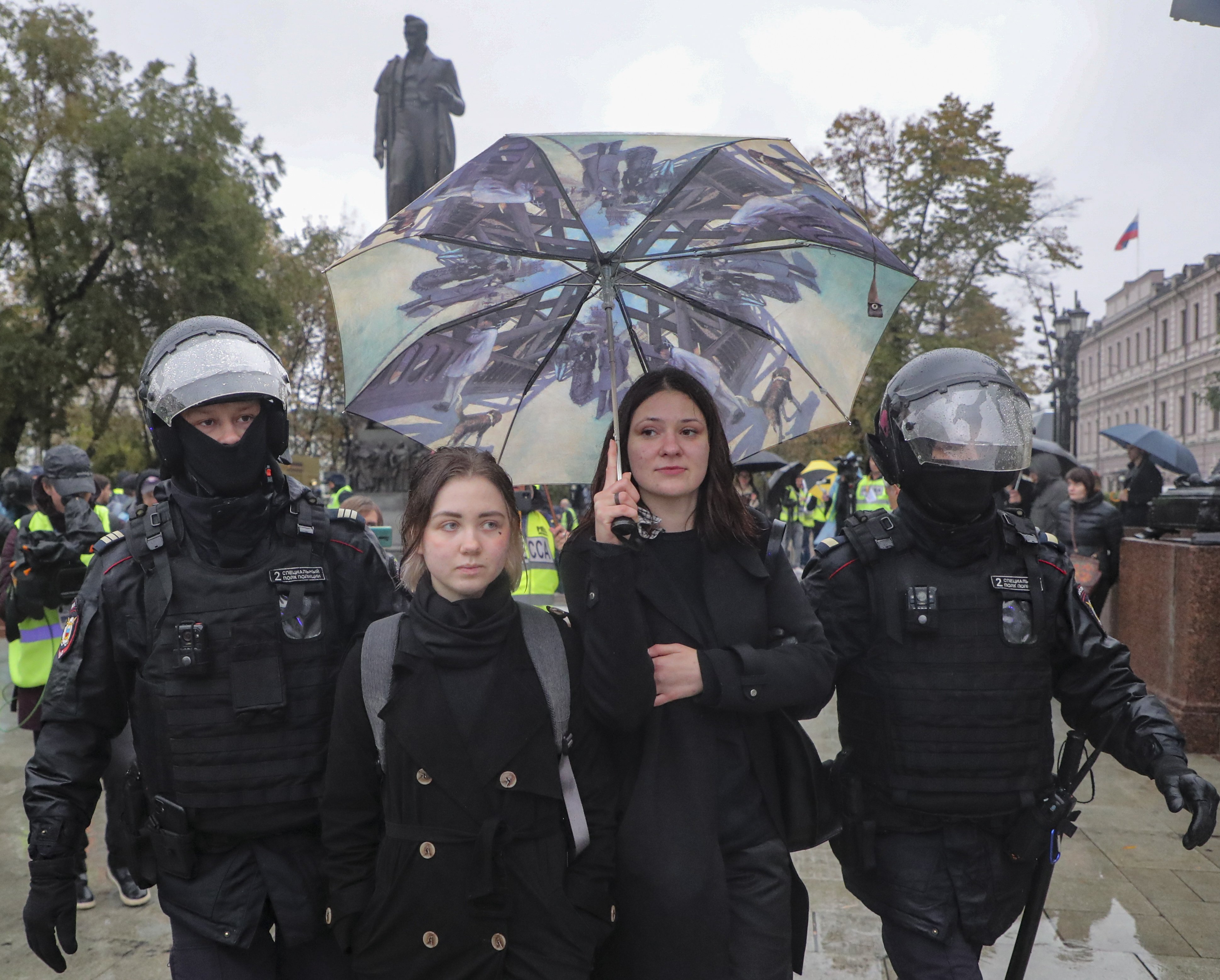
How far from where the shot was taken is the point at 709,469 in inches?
102

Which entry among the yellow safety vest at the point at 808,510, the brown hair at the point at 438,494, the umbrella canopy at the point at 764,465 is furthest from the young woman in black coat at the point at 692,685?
the yellow safety vest at the point at 808,510

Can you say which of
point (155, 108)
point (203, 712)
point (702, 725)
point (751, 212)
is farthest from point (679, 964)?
point (155, 108)

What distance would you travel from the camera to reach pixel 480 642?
7.41 feet

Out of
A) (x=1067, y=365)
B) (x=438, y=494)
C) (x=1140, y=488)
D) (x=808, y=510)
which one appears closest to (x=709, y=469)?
(x=438, y=494)

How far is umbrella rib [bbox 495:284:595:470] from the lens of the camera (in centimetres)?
313

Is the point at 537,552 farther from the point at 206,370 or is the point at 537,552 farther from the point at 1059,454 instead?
the point at 1059,454

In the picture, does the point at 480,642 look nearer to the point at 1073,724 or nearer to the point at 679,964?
the point at 679,964

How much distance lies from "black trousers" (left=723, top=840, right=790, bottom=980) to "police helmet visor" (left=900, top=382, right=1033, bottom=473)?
1.07 meters

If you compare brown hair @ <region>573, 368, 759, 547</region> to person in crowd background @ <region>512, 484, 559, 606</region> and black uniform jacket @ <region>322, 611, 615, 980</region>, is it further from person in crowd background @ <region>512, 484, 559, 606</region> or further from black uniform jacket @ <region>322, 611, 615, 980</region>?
person in crowd background @ <region>512, 484, 559, 606</region>

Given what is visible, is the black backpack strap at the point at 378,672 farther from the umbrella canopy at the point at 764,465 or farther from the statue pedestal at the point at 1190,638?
the umbrella canopy at the point at 764,465

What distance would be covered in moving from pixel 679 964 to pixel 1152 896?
300cm

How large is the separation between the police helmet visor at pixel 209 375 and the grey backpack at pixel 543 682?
0.69m

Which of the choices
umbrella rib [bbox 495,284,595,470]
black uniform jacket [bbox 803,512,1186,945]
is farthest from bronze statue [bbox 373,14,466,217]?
black uniform jacket [bbox 803,512,1186,945]

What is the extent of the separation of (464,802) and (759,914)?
701mm
